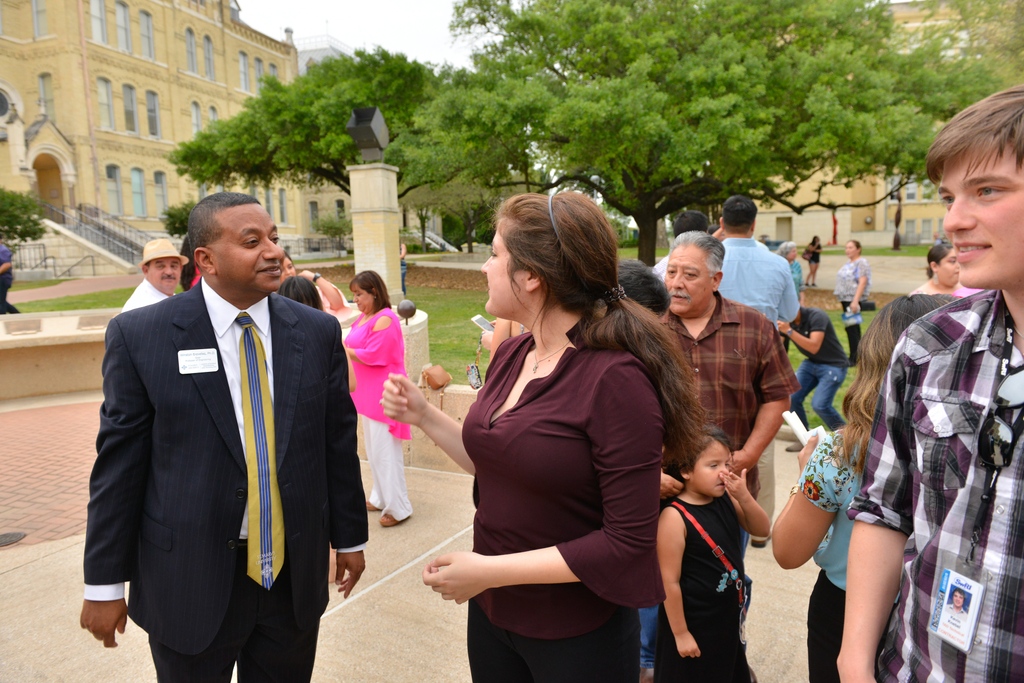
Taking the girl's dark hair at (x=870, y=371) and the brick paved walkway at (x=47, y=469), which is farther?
the brick paved walkway at (x=47, y=469)

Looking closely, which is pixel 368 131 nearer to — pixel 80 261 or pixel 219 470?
pixel 219 470

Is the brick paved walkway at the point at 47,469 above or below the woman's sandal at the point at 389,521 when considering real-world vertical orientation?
below

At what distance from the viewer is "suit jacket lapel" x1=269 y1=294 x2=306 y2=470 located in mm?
2262

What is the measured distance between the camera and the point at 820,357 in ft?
21.4

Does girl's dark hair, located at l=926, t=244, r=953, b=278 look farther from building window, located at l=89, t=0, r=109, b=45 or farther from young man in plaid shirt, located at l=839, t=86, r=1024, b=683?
building window, located at l=89, t=0, r=109, b=45

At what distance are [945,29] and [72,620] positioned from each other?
23301 mm

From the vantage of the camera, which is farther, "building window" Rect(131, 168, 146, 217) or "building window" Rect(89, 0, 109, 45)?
"building window" Rect(131, 168, 146, 217)

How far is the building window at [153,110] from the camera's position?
40.2m

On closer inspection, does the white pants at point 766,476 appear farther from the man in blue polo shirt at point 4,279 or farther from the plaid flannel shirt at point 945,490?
the man in blue polo shirt at point 4,279

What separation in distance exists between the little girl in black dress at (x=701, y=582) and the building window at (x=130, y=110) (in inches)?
1772

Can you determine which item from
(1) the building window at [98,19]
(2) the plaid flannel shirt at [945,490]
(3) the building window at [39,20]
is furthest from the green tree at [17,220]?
(2) the plaid flannel shirt at [945,490]

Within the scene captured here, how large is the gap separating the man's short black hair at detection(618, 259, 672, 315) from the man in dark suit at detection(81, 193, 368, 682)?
1.25 m

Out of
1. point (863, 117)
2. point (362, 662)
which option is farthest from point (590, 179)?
point (362, 662)

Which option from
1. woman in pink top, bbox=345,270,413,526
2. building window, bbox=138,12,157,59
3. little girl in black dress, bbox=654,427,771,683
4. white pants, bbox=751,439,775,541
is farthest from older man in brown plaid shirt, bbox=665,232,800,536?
building window, bbox=138,12,157,59
